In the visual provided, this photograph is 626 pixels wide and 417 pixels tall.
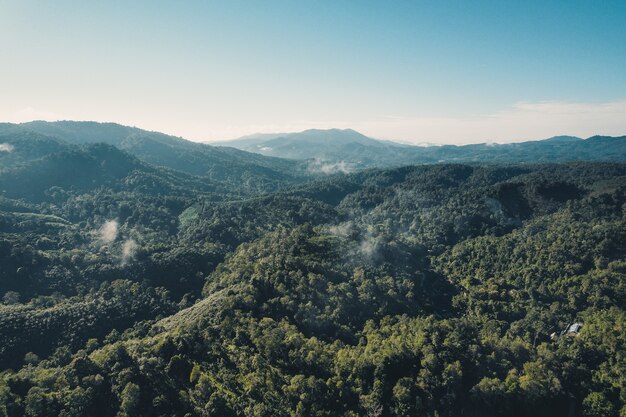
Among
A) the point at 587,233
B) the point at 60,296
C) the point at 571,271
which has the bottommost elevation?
the point at 60,296

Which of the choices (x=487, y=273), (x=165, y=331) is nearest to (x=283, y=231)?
(x=165, y=331)

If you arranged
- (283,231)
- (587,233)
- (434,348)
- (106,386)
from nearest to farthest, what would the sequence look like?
1. (106,386)
2. (434,348)
3. (587,233)
4. (283,231)

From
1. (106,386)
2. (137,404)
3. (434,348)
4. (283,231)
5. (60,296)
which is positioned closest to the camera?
(137,404)

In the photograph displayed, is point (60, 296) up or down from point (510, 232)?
down

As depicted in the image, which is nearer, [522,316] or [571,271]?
[522,316]

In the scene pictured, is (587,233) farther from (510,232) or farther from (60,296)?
(60,296)

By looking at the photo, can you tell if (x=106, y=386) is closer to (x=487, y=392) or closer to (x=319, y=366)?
(x=319, y=366)

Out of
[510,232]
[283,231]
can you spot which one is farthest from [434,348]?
[510,232]
